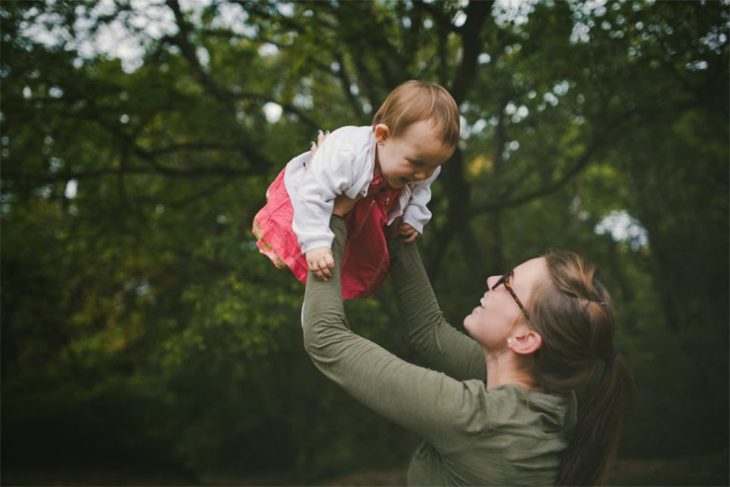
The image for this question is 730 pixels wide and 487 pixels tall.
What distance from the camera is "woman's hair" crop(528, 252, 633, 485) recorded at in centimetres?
179

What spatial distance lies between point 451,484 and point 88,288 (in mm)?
9400

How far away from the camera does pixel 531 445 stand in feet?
5.79

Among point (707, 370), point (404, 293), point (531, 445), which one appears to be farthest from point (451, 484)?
point (707, 370)

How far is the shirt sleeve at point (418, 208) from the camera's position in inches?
91.0

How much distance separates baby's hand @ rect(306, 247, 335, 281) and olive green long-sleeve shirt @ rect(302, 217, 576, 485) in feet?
0.07

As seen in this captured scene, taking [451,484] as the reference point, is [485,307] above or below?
above

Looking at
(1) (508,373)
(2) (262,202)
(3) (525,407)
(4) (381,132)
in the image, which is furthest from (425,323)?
(2) (262,202)


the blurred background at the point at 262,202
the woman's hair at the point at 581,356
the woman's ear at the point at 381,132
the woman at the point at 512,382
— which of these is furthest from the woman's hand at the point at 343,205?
the blurred background at the point at 262,202

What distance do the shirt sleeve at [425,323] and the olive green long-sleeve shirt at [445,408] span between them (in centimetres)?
34

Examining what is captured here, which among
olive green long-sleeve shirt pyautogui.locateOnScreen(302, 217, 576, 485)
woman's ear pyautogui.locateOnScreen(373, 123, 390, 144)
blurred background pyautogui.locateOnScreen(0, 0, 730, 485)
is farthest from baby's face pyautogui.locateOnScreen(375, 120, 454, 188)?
blurred background pyautogui.locateOnScreen(0, 0, 730, 485)

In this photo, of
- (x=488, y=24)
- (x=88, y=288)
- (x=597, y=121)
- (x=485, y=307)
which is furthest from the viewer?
(x=88, y=288)

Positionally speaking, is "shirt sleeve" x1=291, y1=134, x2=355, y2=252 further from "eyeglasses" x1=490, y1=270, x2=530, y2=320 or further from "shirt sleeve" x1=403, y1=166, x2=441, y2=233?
"eyeglasses" x1=490, y1=270, x2=530, y2=320

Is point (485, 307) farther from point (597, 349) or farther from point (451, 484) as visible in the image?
point (451, 484)

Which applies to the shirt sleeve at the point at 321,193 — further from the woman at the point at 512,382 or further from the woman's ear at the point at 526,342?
the woman's ear at the point at 526,342
